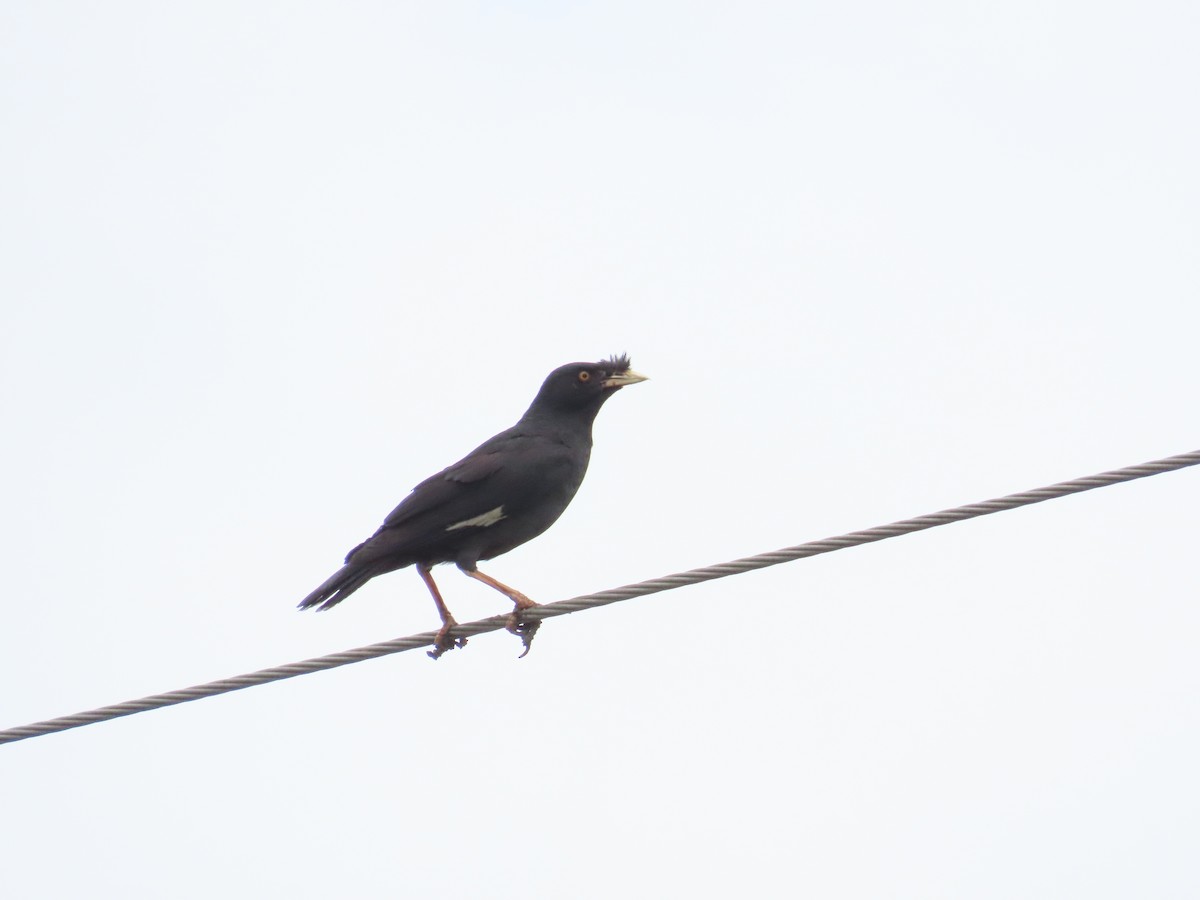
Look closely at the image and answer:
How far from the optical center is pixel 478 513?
859 cm

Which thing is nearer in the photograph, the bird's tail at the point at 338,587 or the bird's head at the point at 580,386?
the bird's tail at the point at 338,587

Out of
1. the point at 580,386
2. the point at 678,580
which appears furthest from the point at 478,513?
the point at 678,580

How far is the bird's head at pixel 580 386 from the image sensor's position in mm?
9523

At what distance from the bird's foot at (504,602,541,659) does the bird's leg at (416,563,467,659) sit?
0.27 metres

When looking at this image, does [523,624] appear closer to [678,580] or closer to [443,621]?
[443,621]

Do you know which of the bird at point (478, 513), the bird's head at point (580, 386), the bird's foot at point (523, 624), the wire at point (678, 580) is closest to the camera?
the wire at point (678, 580)

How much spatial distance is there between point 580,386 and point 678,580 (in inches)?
135

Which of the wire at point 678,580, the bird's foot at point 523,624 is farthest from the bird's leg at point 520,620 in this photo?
the wire at point 678,580

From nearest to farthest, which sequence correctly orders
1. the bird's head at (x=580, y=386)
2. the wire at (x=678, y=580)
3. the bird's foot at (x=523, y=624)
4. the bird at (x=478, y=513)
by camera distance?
the wire at (x=678, y=580)
the bird's foot at (x=523, y=624)
the bird at (x=478, y=513)
the bird's head at (x=580, y=386)

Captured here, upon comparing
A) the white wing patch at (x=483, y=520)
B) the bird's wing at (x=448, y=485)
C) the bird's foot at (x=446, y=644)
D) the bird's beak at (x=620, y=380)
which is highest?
the bird's beak at (x=620, y=380)

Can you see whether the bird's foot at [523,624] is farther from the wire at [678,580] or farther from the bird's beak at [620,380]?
the bird's beak at [620,380]

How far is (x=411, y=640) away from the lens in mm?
6691

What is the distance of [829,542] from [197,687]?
7.74ft

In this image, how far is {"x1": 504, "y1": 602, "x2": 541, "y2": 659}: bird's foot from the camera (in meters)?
7.87
